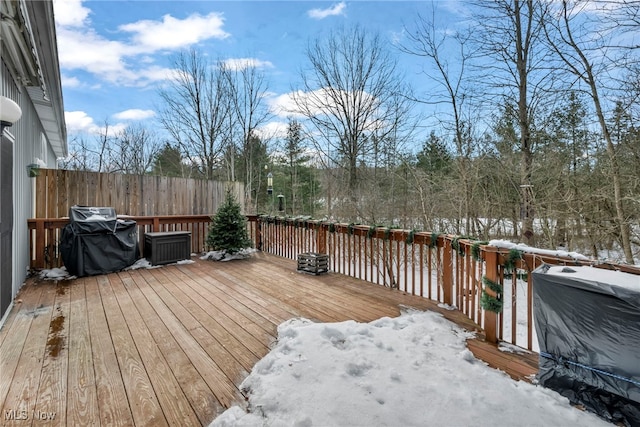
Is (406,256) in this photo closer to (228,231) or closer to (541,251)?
(541,251)

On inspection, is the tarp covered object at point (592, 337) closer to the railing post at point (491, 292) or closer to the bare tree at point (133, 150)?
the railing post at point (491, 292)

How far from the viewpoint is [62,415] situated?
1601mm

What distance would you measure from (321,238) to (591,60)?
5.30m

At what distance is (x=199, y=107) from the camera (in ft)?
37.8

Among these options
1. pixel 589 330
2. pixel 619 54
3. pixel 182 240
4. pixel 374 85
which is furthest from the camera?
pixel 374 85

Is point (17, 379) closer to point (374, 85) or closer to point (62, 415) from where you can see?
point (62, 415)

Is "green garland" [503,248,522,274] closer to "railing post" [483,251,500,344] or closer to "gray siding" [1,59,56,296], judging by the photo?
"railing post" [483,251,500,344]

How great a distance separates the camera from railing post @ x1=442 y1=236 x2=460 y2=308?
10.5ft

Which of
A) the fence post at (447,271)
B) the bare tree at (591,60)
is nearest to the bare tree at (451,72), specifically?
the bare tree at (591,60)

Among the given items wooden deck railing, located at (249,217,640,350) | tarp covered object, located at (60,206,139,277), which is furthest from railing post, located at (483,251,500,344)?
tarp covered object, located at (60,206,139,277)

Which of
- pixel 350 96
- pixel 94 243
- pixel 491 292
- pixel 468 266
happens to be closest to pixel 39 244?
pixel 94 243

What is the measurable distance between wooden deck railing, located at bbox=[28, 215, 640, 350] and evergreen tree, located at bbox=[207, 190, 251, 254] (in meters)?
0.71

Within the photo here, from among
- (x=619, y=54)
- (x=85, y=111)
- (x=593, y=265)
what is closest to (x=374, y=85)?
(x=619, y=54)

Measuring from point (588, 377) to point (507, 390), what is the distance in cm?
42
